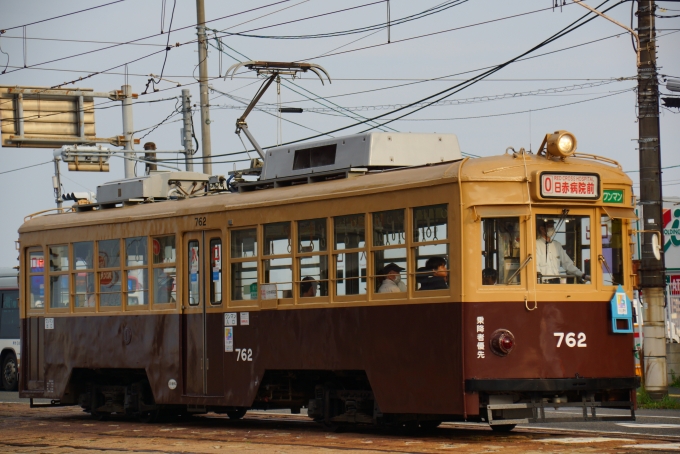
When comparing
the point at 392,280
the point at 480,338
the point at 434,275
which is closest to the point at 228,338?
the point at 392,280

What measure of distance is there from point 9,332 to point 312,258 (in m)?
16.7

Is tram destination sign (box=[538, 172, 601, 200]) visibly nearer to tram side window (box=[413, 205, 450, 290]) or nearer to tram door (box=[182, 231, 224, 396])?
tram side window (box=[413, 205, 450, 290])

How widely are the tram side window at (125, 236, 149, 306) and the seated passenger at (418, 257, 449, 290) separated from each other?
494 cm

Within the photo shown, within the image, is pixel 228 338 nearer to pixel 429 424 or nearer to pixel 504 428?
pixel 429 424

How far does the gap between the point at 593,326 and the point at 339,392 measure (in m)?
2.93

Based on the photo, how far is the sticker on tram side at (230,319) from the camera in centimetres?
1484

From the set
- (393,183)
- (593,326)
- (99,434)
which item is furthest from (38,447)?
(593,326)

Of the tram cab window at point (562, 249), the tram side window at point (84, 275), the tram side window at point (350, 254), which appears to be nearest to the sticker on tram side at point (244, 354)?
the tram side window at point (350, 254)

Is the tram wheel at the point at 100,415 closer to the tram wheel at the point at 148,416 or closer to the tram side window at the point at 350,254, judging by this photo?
the tram wheel at the point at 148,416

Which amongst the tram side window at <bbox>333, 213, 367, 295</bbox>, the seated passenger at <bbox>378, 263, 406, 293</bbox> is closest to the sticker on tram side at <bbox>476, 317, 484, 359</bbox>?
the seated passenger at <bbox>378, 263, 406, 293</bbox>

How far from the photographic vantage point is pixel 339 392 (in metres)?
13.7

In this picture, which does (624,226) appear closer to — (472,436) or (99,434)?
(472,436)

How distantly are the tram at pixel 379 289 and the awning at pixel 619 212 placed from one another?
0.02m

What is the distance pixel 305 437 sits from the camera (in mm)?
13352
